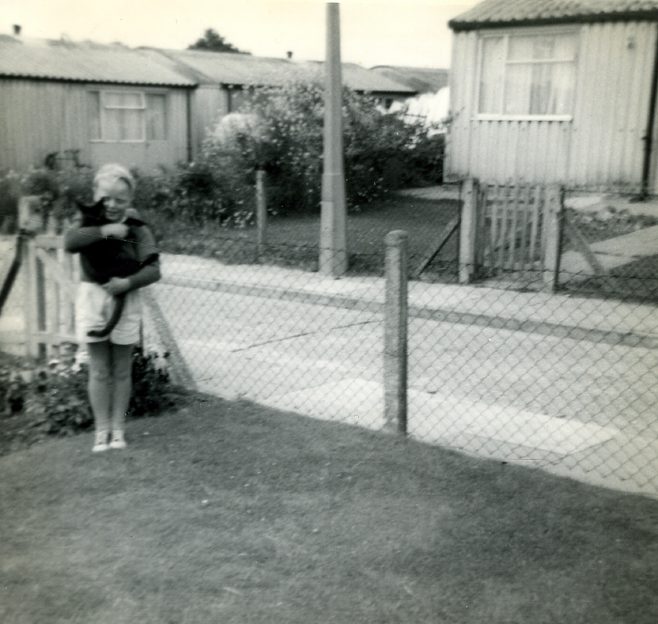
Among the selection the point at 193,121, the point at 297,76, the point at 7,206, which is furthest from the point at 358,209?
the point at 193,121

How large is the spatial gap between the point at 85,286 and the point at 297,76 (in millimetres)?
14953

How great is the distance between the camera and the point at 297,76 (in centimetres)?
1877

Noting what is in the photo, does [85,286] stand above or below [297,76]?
below

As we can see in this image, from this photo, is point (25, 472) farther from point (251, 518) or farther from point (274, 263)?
point (274, 263)

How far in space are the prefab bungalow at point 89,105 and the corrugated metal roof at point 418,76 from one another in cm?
977

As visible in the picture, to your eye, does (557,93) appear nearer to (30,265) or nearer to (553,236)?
(553,236)

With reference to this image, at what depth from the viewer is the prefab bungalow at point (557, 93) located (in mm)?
15102

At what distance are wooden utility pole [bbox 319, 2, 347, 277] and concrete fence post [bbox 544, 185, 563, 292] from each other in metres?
2.56

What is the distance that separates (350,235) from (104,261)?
9.23 meters

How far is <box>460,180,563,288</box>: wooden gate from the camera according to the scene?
32.1ft

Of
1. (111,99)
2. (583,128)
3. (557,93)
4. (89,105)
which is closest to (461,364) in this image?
(583,128)

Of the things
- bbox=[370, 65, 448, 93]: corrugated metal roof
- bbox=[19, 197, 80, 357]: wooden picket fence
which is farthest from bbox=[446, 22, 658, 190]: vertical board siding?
bbox=[370, 65, 448, 93]: corrugated metal roof

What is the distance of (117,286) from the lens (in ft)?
15.0

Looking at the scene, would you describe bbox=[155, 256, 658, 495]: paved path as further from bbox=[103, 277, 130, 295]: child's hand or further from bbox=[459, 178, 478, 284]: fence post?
bbox=[103, 277, 130, 295]: child's hand
